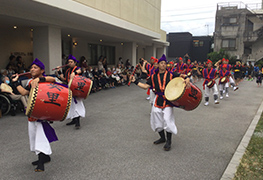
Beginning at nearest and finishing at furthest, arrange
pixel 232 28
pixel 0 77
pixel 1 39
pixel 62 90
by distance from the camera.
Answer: pixel 62 90 → pixel 0 77 → pixel 1 39 → pixel 232 28

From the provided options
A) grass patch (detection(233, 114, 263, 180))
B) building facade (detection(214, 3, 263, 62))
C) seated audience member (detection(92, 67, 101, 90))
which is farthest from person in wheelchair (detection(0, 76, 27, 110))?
building facade (detection(214, 3, 263, 62))

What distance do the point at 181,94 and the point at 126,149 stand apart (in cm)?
152

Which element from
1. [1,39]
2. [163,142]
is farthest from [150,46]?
[163,142]

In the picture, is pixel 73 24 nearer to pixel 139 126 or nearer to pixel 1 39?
pixel 1 39

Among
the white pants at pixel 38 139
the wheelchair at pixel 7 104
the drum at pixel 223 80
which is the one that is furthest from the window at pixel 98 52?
the white pants at pixel 38 139

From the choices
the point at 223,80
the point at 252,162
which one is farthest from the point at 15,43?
the point at 252,162

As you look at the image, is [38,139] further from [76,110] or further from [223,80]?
[223,80]

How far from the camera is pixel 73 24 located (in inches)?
424

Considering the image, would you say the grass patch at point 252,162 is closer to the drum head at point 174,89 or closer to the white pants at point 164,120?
the white pants at point 164,120

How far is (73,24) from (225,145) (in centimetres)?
892

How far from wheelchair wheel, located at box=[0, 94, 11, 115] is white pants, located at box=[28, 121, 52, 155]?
379cm

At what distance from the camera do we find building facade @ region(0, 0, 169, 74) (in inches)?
316

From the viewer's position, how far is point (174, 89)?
411 cm

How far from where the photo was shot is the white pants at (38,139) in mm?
3316
